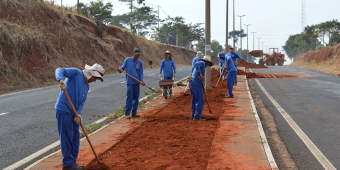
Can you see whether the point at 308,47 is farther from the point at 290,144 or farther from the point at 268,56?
the point at 290,144

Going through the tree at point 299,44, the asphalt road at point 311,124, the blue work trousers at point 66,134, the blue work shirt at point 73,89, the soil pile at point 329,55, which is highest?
the tree at point 299,44

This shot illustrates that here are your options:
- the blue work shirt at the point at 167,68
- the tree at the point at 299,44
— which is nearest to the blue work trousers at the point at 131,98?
the blue work shirt at the point at 167,68

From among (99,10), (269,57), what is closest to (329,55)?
(269,57)

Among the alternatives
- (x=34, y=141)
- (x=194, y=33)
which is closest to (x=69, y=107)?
(x=34, y=141)

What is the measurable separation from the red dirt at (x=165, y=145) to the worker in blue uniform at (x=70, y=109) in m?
0.38

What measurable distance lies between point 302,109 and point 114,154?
6.67 meters

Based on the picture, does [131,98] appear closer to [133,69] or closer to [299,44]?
[133,69]

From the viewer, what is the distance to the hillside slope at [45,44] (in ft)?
65.8

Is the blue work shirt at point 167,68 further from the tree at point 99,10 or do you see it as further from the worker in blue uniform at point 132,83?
the tree at point 99,10

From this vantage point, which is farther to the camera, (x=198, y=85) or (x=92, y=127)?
(x=198, y=85)

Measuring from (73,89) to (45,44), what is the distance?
22572 millimetres

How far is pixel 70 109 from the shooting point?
438 cm

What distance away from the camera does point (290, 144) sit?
6012 millimetres

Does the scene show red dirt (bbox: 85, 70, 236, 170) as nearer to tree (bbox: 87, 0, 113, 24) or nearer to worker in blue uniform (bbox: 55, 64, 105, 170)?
worker in blue uniform (bbox: 55, 64, 105, 170)
